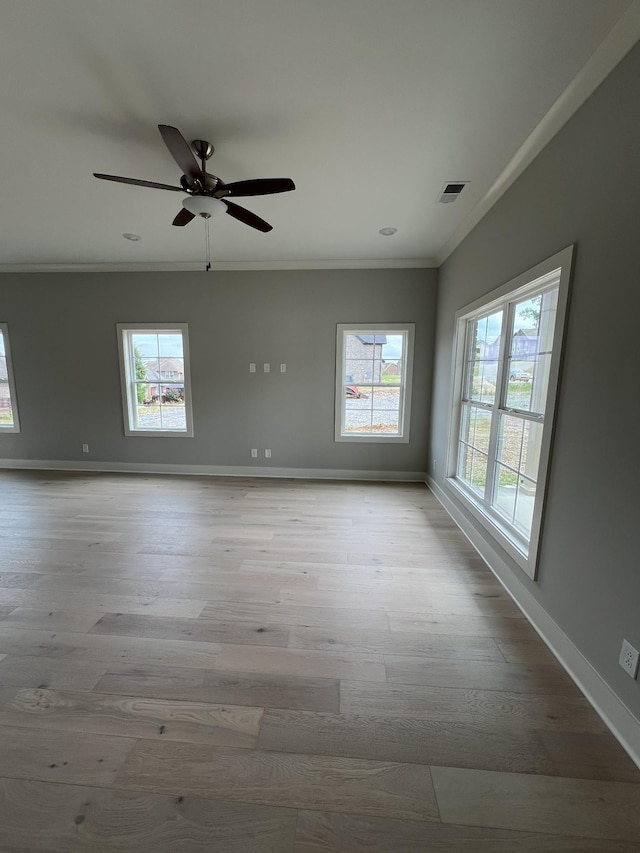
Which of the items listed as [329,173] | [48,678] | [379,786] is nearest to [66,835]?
[48,678]

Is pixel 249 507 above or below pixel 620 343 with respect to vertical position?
below

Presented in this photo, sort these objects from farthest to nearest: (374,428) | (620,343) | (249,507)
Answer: (374,428)
(249,507)
(620,343)

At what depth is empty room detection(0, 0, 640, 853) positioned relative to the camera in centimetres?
113

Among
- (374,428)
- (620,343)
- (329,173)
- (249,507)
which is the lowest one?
(249,507)

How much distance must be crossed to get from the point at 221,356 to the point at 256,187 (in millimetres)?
2638

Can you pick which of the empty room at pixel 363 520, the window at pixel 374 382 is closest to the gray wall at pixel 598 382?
the empty room at pixel 363 520

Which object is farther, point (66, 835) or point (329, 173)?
point (329, 173)

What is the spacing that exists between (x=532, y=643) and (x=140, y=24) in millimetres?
3466

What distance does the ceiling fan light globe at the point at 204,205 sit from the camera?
6.70 feet

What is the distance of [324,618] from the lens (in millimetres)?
1904

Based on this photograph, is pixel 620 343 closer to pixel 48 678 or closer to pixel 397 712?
pixel 397 712

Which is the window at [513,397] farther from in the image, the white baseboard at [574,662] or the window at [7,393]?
the window at [7,393]

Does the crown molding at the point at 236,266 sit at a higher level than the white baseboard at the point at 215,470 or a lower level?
higher

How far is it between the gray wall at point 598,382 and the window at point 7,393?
20.6ft
